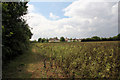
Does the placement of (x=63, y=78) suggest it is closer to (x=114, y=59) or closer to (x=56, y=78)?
(x=56, y=78)

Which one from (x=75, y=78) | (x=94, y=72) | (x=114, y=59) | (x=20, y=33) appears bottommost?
(x=75, y=78)

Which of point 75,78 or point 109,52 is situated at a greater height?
point 109,52

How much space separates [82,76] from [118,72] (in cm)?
137

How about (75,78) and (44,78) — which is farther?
(44,78)

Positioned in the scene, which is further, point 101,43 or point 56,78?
point 101,43

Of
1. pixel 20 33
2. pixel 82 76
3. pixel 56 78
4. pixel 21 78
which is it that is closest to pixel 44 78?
pixel 56 78

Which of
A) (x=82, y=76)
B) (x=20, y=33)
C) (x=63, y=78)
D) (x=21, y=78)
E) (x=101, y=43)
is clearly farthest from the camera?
(x=20, y=33)

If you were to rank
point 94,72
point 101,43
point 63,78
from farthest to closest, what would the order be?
1. point 101,43
2. point 63,78
3. point 94,72

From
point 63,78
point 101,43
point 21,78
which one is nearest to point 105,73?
point 63,78

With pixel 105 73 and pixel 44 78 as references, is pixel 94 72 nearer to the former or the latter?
pixel 105 73

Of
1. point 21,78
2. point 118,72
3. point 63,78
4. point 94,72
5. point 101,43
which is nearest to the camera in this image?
point 118,72

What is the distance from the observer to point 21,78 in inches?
181

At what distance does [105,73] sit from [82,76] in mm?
976

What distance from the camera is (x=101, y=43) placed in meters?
5.49
